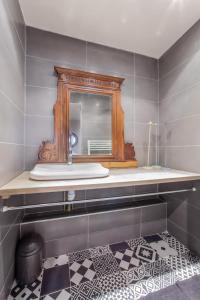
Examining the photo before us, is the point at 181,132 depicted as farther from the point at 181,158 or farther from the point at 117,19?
the point at 117,19

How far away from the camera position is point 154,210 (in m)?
1.83

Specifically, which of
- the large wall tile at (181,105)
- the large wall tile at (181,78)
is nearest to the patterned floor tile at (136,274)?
the large wall tile at (181,105)

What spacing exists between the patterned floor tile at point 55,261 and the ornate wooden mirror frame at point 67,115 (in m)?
0.97

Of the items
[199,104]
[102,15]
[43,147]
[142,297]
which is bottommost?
[142,297]

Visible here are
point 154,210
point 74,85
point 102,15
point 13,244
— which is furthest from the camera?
point 154,210

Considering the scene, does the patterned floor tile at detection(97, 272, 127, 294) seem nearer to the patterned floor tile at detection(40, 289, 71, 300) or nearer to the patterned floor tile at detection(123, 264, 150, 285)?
the patterned floor tile at detection(123, 264, 150, 285)

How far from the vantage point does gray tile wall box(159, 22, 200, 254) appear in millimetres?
1468

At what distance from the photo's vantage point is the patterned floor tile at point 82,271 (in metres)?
1.20

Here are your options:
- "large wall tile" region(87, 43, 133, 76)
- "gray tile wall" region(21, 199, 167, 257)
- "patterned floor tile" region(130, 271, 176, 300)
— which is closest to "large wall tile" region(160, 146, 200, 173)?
"gray tile wall" region(21, 199, 167, 257)

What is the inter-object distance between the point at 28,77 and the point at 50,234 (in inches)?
63.6

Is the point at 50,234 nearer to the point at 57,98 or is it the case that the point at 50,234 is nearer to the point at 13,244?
the point at 13,244

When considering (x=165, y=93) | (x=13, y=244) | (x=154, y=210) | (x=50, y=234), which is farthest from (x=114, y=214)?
(x=165, y=93)

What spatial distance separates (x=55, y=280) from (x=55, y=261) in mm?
206

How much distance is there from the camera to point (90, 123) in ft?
5.46
